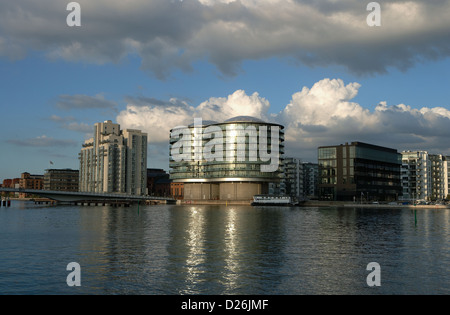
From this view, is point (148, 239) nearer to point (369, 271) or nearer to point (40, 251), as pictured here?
point (40, 251)

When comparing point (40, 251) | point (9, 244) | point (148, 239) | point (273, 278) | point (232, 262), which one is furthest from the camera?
point (148, 239)

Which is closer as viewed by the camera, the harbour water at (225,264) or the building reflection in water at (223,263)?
the harbour water at (225,264)

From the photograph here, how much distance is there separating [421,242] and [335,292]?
34.7 meters

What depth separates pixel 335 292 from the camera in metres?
31.4

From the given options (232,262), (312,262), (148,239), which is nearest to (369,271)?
(312,262)

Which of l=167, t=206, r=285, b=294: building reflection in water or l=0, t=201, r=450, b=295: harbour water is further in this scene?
l=167, t=206, r=285, b=294: building reflection in water

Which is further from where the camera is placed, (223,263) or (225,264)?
(223,263)
